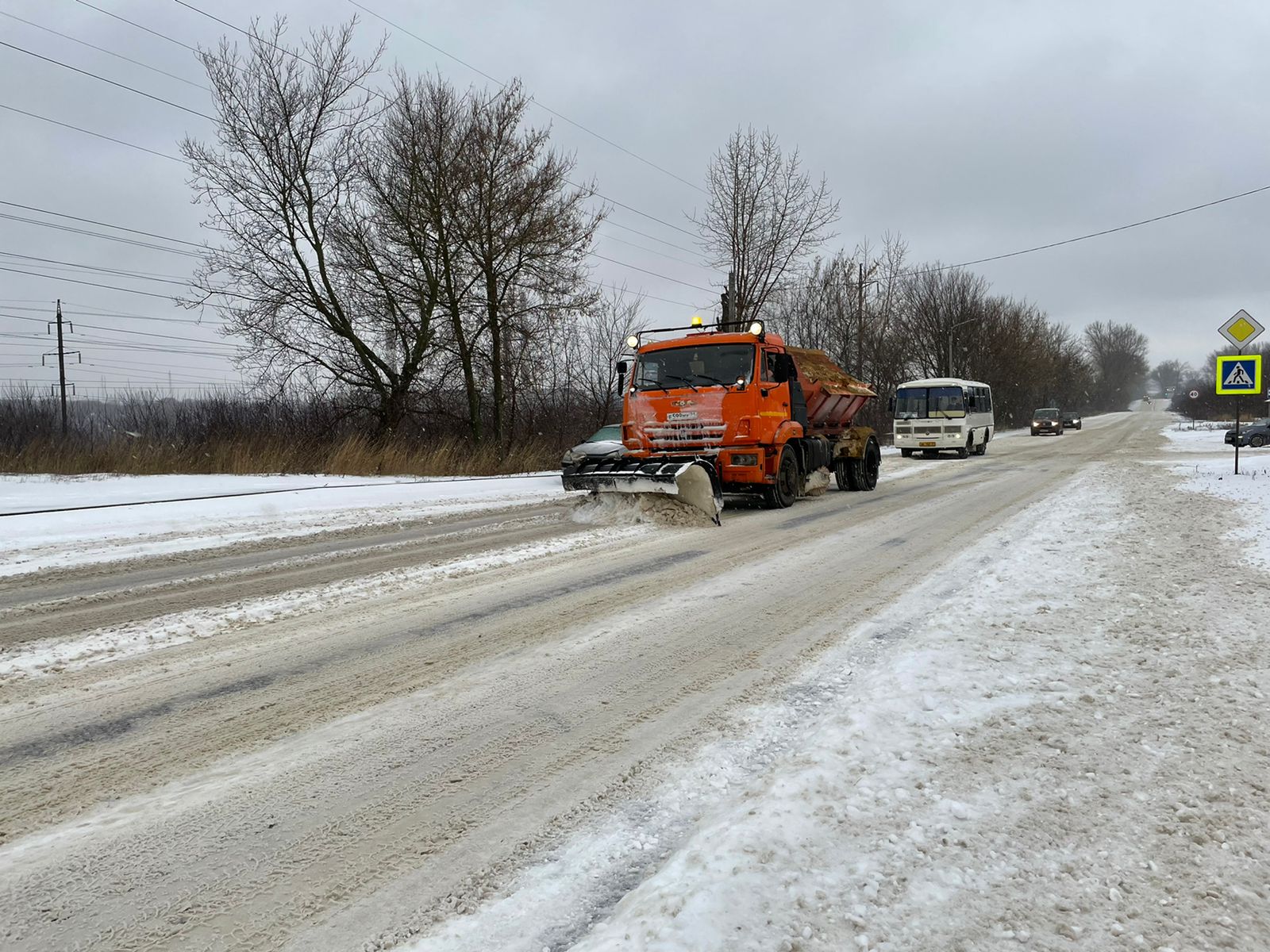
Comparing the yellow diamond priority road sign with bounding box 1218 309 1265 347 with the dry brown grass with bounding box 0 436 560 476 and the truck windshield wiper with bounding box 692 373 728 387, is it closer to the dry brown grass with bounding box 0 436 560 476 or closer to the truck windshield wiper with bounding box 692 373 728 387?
the truck windshield wiper with bounding box 692 373 728 387

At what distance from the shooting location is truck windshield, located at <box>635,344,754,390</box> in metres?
11.7

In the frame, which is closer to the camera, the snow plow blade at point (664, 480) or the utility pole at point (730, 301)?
the snow plow blade at point (664, 480)

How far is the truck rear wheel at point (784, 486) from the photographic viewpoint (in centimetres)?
1220

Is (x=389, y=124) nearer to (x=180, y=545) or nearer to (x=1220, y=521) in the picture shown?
(x=180, y=545)

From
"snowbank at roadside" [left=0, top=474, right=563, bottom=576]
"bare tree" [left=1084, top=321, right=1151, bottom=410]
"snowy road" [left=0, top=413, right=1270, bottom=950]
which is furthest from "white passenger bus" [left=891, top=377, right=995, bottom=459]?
"bare tree" [left=1084, top=321, right=1151, bottom=410]

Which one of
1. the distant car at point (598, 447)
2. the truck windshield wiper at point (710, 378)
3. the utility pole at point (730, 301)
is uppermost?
the utility pole at point (730, 301)

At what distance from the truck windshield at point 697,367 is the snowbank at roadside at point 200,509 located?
3216 mm

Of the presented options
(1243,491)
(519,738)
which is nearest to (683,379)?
(519,738)

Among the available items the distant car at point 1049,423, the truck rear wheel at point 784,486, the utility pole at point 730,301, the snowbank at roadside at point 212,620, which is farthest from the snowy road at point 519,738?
the distant car at point 1049,423

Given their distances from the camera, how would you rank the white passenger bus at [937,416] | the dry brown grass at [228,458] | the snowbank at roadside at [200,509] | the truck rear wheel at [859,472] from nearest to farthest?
the snowbank at roadside at [200,509] → the truck rear wheel at [859,472] → the dry brown grass at [228,458] → the white passenger bus at [937,416]

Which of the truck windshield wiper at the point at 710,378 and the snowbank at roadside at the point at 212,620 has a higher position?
the truck windshield wiper at the point at 710,378

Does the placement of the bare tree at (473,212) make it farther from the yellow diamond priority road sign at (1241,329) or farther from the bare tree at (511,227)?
the yellow diamond priority road sign at (1241,329)

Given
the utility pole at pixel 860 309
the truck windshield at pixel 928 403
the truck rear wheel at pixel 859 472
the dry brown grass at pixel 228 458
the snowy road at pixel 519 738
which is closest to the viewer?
the snowy road at pixel 519 738

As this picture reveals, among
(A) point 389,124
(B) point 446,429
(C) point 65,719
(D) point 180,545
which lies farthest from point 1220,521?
(A) point 389,124
